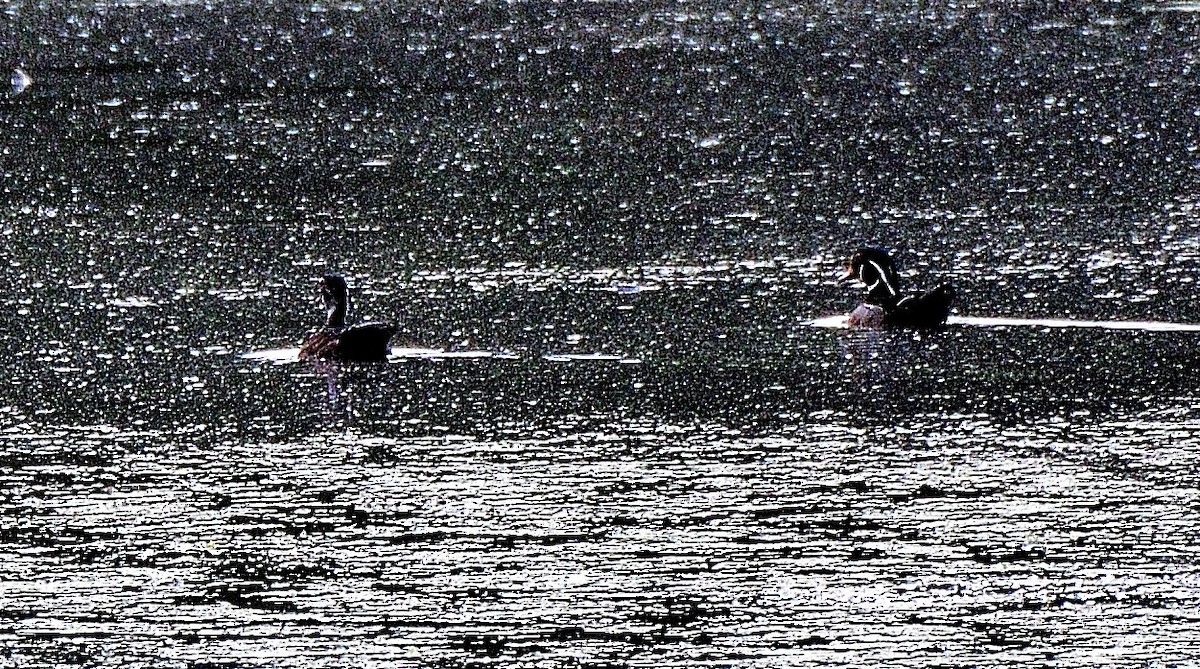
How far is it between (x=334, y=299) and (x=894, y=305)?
2451mm

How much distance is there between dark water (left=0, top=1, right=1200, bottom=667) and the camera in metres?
6.41

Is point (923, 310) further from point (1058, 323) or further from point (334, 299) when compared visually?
point (334, 299)

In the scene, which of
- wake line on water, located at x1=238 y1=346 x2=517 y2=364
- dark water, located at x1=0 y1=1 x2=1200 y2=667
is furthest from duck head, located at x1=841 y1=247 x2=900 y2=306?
wake line on water, located at x1=238 y1=346 x2=517 y2=364

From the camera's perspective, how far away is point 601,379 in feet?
30.1

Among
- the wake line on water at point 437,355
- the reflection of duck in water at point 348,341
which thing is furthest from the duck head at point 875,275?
the reflection of duck in water at point 348,341

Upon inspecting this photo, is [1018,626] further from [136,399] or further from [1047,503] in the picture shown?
[136,399]

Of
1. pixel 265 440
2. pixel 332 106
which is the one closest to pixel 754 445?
pixel 265 440

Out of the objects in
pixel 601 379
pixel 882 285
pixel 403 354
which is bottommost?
pixel 601 379

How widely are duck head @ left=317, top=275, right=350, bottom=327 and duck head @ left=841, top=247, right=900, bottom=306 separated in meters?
2.34

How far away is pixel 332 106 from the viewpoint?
17344mm

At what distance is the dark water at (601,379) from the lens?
6.41 metres

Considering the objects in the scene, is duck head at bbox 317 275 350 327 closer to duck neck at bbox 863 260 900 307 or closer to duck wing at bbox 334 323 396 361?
duck wing at bbox 334 323 396 361

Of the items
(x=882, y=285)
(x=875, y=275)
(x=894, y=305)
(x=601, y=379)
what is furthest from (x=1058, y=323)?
(x=601, y=379)

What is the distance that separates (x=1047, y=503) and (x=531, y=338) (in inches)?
122
